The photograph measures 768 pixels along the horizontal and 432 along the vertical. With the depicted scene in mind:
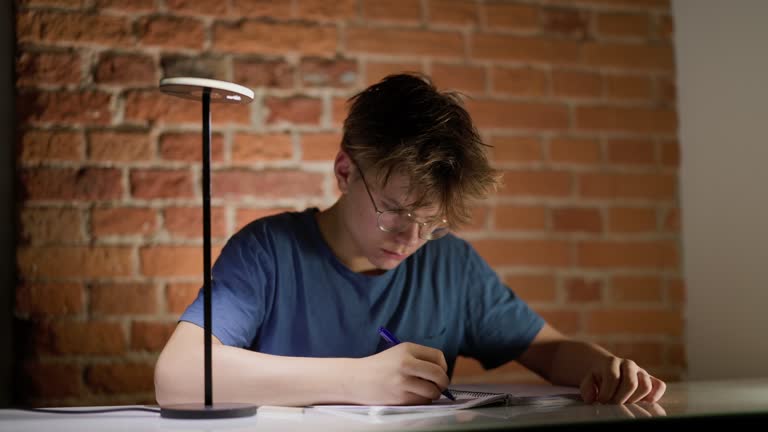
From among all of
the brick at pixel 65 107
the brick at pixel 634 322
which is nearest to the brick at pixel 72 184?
the brick at pixel 65 107

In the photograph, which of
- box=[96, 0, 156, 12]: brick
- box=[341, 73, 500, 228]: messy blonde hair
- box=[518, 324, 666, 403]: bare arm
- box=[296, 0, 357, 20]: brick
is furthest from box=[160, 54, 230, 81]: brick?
box=[518, 324, 666, 403]: bare arm

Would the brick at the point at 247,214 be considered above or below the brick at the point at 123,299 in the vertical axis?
above

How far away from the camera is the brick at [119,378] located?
5.40 feet

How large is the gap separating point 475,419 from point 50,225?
3.69ft

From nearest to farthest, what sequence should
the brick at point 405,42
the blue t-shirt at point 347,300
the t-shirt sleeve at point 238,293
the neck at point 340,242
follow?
the t-shirt sleeve at point 238,293, the blue t-shirt at point 347,300, the neck at point 340,242, the brick at point 405,42

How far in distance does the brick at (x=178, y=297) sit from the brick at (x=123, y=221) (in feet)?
0.43

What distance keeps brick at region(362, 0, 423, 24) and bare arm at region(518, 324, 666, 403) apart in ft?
2.66

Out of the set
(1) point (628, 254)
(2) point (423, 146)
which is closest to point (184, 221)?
(2) point (423, 146)

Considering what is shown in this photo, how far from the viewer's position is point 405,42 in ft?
6.11

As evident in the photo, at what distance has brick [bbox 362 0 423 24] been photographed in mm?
1837

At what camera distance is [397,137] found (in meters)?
1.33

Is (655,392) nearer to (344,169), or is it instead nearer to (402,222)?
(402,222)

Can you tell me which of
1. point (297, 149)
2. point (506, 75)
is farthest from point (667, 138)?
point (297, 149)

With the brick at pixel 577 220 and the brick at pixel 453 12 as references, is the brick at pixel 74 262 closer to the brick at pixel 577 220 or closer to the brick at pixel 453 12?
the brick at pixel 453 12
